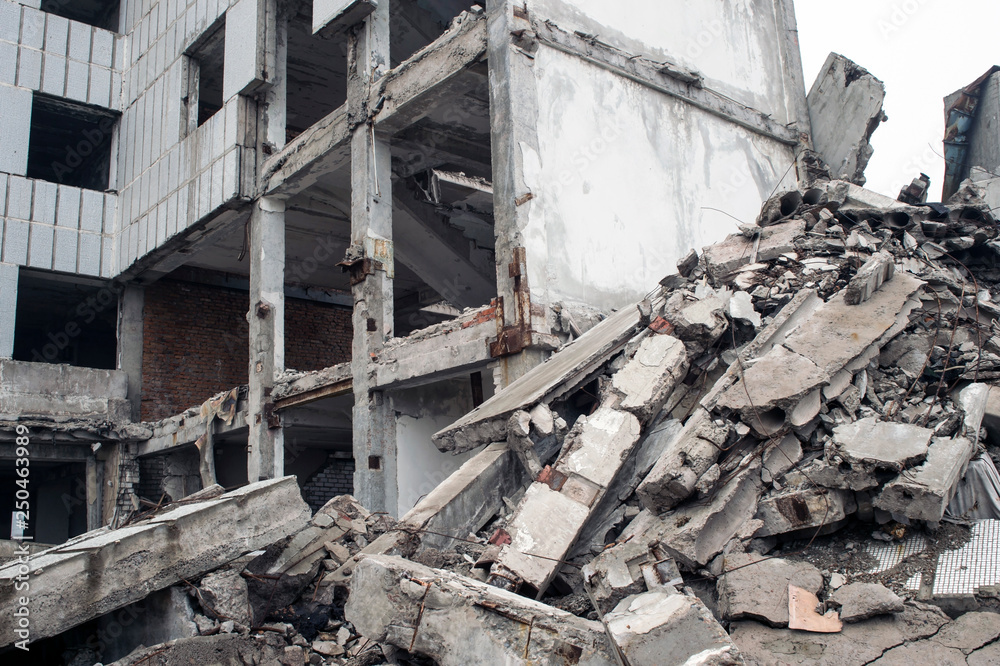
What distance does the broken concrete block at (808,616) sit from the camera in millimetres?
3479

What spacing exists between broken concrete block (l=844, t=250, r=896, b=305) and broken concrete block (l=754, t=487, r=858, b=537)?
59.3 inches

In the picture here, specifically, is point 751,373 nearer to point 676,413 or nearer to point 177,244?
point 676,413

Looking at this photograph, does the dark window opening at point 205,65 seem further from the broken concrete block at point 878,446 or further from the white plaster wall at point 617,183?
the broken concrete block at point 878,446

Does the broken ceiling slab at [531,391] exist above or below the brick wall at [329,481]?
above

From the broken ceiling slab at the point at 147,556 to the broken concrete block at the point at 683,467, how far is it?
2401 millimetres

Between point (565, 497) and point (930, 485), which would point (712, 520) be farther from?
point (930, 485)

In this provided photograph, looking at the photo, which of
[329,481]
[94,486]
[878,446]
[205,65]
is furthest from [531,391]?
[94,486]

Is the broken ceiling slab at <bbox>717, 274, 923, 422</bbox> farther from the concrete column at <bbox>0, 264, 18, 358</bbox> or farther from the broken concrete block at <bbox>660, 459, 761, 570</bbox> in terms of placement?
the concrete column at <bbox>0, 264, 18, 358</bbox>

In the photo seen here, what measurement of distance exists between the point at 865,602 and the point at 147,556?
394 cm

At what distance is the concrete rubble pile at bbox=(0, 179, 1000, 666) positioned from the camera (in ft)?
11.8

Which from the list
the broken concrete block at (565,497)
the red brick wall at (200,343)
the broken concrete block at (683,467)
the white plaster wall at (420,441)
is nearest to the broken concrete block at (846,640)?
the broken concrete block at (683,467)

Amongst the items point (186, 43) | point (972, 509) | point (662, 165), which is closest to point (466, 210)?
point (662, 165)

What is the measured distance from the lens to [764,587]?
12.3 ft

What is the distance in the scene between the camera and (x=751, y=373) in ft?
15.5
